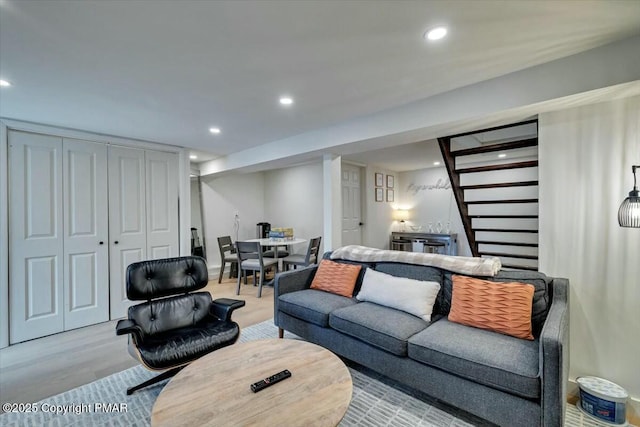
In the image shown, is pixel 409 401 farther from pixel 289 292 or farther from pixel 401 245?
pixel 401 245

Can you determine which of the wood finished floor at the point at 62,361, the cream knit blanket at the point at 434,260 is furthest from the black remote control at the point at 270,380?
the wood finished floor at the point at 62,361

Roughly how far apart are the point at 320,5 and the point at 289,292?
2.46 metres

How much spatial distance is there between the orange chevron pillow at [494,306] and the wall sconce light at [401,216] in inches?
196

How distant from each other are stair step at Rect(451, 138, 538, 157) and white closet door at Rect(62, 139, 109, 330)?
435 cm

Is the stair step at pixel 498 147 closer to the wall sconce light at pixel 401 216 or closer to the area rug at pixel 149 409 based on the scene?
the area rug at pixel 149 409

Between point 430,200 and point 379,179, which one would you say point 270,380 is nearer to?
point 379,179

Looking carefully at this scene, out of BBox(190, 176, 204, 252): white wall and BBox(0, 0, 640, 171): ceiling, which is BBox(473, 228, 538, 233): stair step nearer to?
BBox(0, 0, 640, 171): ceiling

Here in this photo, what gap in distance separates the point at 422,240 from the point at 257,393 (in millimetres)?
5638

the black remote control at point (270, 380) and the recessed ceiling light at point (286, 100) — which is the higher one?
the recessed ceiling light at point (286, 100)

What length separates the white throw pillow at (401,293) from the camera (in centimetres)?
230

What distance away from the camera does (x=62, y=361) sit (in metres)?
2.65

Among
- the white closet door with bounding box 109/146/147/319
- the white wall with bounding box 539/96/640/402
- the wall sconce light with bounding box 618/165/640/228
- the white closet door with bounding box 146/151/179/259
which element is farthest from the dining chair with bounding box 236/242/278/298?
the wall sconce light with bounding box 618/165/640/228

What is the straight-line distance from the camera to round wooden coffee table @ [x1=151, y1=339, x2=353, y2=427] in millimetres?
1228

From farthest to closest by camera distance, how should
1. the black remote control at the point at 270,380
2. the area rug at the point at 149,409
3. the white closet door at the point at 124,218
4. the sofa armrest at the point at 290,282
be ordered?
the white closet door at the point at 124,218
the sofa armrest at the point at 290,282
the area rug at the point at 149,409
the black remote control at the point at 270,380
